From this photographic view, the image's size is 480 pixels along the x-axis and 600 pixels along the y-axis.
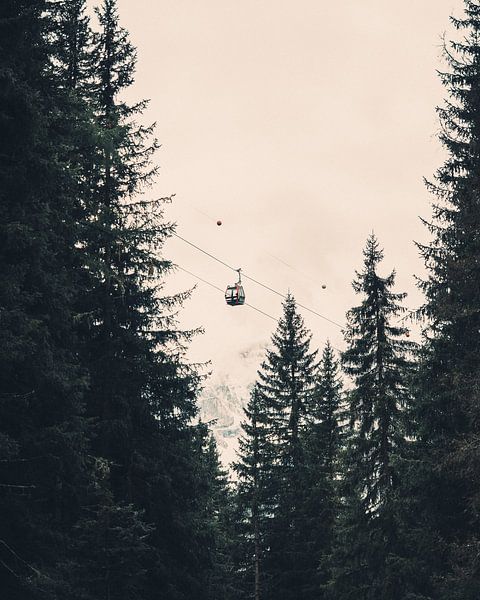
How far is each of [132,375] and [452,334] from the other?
8.29 m

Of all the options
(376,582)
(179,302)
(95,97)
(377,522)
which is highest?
(95,97)

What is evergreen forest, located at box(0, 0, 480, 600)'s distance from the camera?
35.9 feet

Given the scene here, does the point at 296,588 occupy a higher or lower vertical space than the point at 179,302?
lower

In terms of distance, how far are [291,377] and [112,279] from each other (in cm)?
1959

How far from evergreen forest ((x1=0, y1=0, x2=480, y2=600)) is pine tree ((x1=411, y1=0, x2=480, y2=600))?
2.2 inches

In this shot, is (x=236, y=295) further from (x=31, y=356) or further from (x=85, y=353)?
(x=31, y=356)

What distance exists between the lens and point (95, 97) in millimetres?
19156

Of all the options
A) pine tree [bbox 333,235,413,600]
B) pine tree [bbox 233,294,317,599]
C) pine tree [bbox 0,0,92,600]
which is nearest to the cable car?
pine tree [bbox 333,235,413,600]

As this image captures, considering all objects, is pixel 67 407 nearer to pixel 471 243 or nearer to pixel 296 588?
pixel 471 243

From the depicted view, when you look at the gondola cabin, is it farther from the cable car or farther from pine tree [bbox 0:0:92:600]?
pine tree [bbox 0:0:92:600]

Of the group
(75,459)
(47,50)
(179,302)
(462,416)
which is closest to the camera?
(75,459)

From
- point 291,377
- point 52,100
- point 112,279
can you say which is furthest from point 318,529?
point 52,100

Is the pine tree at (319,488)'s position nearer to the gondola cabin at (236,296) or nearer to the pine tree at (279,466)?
the pine tree at (279,466)

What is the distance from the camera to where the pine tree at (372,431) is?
23453mm
